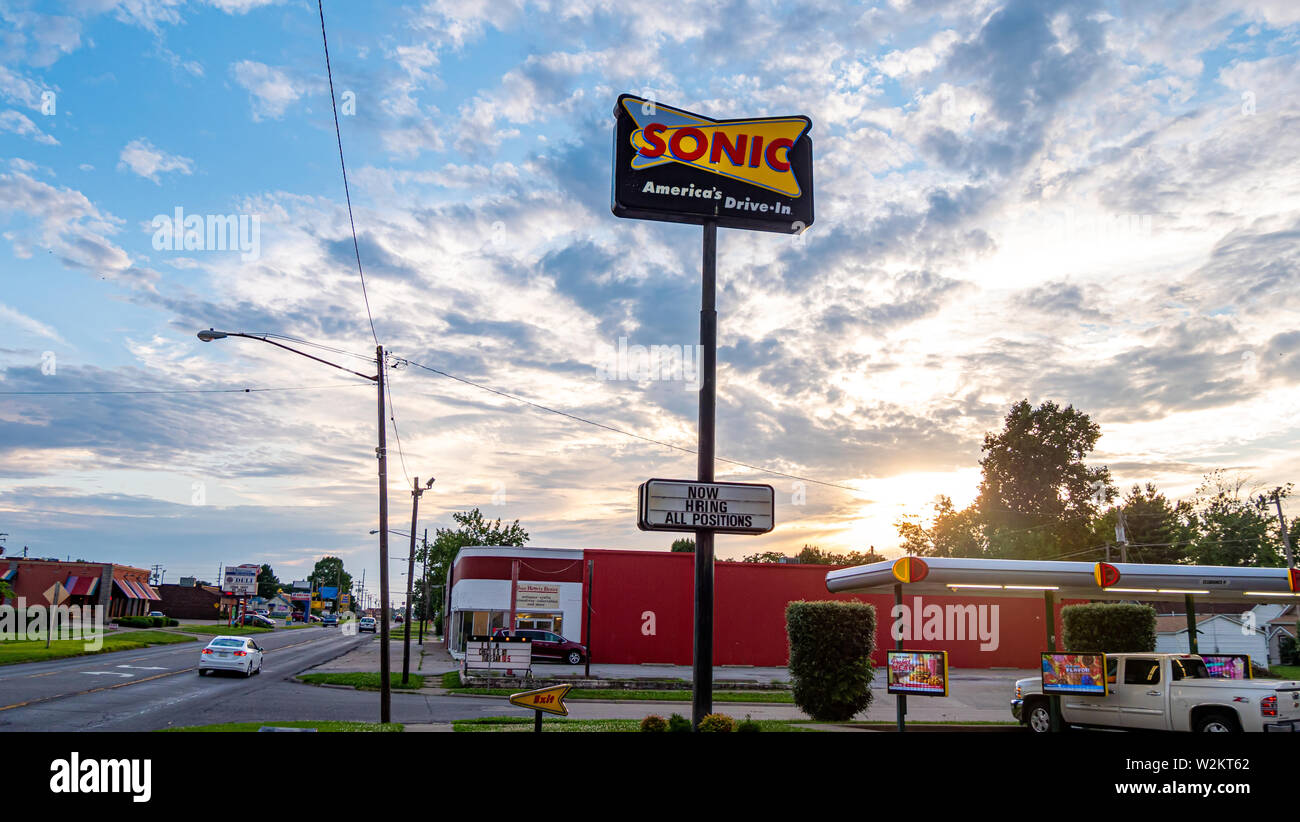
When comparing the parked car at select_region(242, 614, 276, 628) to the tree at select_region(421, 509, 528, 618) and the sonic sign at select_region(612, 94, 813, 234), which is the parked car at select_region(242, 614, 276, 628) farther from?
the sonic sign at select_region(612, 94, 813, 234)

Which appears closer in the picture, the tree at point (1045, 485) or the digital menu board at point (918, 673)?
the digital menu board at point (918, 673)

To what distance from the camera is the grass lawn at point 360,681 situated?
30.3 meters

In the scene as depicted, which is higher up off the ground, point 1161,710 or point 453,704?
point 1161,710

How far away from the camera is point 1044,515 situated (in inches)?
3009

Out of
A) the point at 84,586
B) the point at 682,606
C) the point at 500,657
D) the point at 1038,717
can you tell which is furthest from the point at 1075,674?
the point at 84,586

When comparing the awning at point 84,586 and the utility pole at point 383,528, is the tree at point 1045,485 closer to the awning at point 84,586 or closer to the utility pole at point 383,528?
the utility pole at point 383,528

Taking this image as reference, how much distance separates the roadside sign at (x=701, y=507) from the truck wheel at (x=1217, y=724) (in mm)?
8185

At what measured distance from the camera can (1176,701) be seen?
1501 cm

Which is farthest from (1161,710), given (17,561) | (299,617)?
(299,617)

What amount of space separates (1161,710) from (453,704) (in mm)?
18013

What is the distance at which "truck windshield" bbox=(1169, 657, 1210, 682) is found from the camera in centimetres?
1516

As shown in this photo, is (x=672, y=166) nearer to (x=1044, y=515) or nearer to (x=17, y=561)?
(x=1044, y=515)

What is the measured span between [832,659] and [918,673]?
22.6 ft

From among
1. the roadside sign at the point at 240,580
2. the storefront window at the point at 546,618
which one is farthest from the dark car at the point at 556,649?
the roadside sign at the point at 240,580
